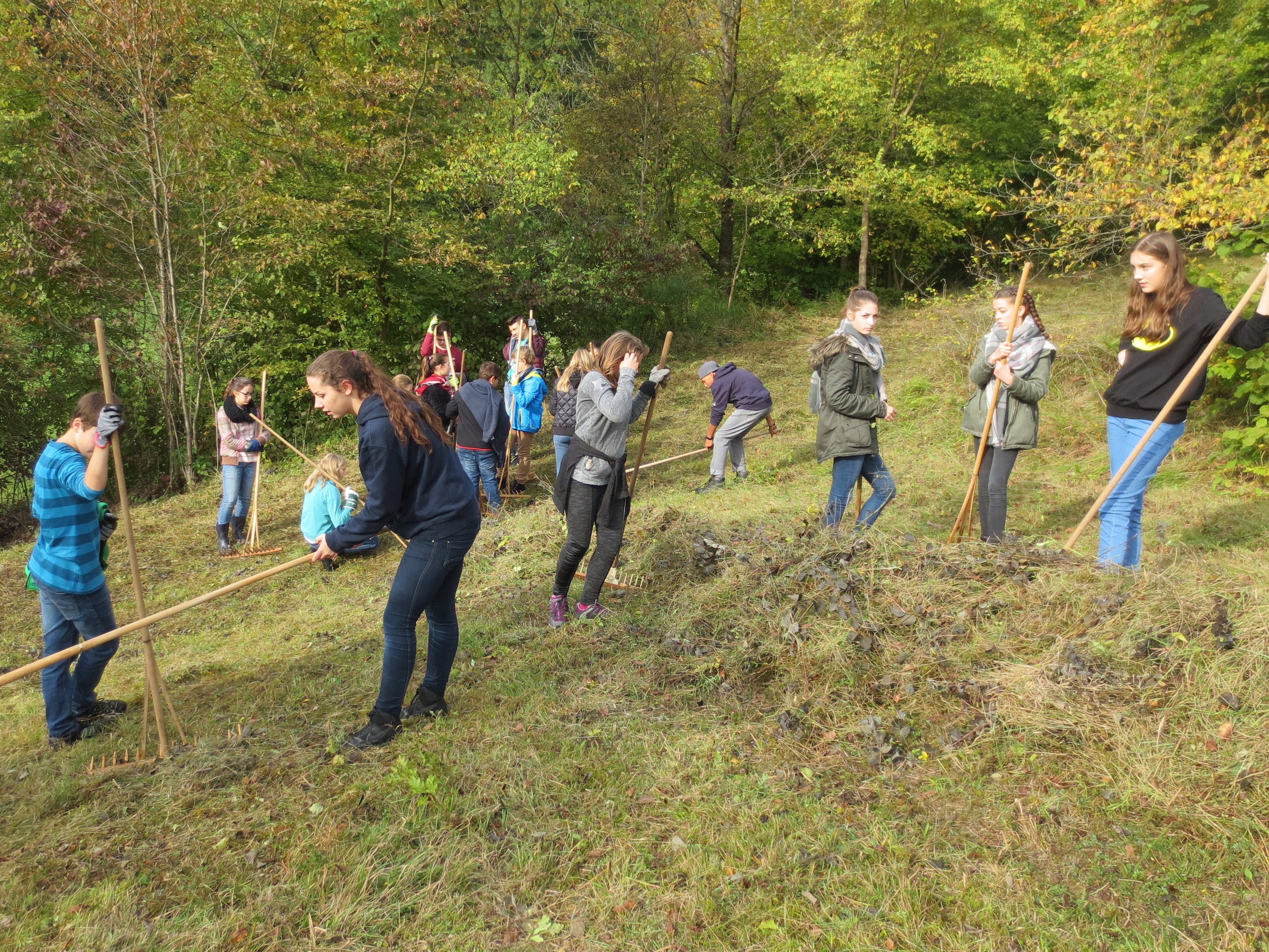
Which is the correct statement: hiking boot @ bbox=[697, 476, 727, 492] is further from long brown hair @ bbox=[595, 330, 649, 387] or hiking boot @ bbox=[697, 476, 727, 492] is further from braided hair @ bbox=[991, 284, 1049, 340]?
braided hair @ bbox=[991, 284, 1049, 340]

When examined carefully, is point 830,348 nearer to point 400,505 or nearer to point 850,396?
point 850,396

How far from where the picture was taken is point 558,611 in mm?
5234

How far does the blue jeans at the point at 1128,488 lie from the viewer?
4.28 m

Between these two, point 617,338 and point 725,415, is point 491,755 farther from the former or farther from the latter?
point 725,415

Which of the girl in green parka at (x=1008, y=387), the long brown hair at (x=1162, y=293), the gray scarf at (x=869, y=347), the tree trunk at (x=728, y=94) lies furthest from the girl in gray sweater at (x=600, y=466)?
the tree trunk at (x=728, y=94)

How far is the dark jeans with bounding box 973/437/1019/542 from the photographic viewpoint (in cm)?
505

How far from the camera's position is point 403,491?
3.72 meters

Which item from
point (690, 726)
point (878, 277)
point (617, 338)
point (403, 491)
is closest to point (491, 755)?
point (690, 726)

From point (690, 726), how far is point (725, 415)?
885cm

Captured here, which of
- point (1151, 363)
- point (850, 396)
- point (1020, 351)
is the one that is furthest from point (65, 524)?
point (1151, 363)

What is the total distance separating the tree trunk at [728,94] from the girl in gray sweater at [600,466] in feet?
48.1

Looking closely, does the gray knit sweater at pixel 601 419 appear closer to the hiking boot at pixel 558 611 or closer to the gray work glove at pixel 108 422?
the hiking boot at pixel 558 611

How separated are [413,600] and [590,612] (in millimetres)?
1734

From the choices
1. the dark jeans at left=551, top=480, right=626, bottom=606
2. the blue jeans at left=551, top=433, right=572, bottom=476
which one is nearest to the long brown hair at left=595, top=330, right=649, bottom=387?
the dark jeans at left=551, top=480, right=626, bottom=606
